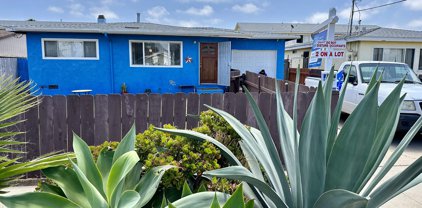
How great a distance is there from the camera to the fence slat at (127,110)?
442 cm

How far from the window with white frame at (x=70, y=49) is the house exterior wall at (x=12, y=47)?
1256 centimetres

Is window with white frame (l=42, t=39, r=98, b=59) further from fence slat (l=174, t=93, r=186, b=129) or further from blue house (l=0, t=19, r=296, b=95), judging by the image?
fence slat (l=174, t=93, r=186, b=129)

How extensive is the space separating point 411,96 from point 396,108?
647 centimetres

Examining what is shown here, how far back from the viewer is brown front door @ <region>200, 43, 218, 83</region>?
50.1ft

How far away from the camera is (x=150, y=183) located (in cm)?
187

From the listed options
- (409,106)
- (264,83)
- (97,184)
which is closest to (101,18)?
(264,83)

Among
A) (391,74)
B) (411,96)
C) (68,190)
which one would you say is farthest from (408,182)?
(391,74)

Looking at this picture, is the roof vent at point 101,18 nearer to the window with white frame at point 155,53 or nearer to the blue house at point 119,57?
the blue house at point 119,57

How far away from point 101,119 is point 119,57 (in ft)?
31.7

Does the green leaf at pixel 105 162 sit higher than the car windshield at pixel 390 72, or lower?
lower

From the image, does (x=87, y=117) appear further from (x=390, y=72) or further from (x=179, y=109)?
(x=390, y=72)

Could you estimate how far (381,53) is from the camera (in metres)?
17.6

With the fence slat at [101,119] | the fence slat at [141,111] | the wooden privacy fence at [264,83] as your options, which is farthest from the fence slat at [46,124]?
the wooden privacy fence at [264,83]

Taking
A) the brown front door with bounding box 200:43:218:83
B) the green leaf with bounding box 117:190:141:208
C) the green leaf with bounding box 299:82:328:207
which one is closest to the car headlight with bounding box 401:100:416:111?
the green leaf with bounding box 299:82:328:207
